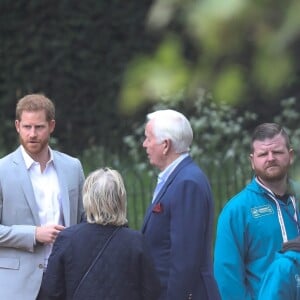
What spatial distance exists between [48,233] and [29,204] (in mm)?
172

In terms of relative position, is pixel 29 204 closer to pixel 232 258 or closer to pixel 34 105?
pixel 34 105

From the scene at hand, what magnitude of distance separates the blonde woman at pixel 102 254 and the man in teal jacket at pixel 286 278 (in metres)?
0.70

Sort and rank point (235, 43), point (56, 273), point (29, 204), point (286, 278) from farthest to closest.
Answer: point (29, 204)
point (56, 273)
point (286, 278)
point (235, 43)

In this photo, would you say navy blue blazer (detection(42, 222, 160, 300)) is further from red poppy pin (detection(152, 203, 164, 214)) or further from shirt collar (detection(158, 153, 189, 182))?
shirt collar (detection(158, 153, 189, 182))

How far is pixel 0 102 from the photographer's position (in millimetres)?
12977

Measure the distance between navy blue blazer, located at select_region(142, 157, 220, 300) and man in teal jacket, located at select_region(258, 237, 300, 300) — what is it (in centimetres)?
74

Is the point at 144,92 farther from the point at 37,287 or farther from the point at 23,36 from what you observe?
the point at 23,36

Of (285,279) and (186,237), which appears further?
(186,237)

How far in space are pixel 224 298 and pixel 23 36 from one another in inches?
354

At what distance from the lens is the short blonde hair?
3.87 meters

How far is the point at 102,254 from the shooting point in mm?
3932

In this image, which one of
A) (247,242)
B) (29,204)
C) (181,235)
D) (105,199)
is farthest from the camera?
(29,204)

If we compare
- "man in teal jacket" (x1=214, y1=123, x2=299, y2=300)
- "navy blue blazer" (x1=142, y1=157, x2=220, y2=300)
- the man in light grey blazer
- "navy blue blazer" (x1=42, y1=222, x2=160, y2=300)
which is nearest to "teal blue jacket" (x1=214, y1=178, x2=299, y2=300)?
"man in teal jacket" (x1=214, y1=123, x2=299, y2=300)

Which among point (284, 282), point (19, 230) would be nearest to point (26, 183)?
point (19, 230)
